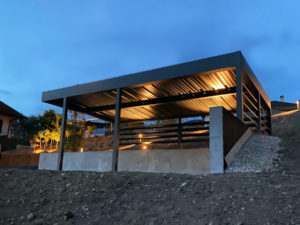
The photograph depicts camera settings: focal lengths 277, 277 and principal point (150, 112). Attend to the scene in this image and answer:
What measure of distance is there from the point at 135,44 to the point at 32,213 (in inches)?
6018

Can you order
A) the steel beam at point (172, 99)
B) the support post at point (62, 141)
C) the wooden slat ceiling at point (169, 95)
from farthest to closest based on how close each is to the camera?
the support post at point (62, 141) → the steel beam at point (172, 99) → the wooden slat ceiling at point (169, 95)

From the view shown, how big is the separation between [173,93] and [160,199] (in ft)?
20.5

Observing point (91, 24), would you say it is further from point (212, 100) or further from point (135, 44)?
point (212, 100)

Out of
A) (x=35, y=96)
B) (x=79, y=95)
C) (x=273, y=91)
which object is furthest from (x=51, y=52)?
(x=79, y=95)

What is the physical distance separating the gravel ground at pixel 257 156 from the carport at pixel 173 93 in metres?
0.88

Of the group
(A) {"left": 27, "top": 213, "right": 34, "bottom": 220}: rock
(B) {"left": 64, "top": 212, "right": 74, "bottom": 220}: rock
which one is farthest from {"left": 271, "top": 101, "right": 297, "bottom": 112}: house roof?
(A) {"left": 27, "top": 213, "right": 34, "bottom": 220}: rock

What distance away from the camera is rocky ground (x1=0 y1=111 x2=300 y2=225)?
3785 millimetres

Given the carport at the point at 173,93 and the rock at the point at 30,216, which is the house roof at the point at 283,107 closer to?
the carport at the point at 173,93

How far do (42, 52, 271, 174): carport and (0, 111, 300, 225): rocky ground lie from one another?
2822 mm

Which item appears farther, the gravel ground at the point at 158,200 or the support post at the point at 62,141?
the support post at the point at 62,141

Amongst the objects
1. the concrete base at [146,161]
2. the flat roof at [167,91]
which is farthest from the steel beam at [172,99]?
the concrete base at [146,161]

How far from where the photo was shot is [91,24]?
112438mm

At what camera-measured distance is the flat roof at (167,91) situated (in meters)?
7.94

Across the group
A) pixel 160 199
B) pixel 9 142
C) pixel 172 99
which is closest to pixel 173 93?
pixel 172 99
